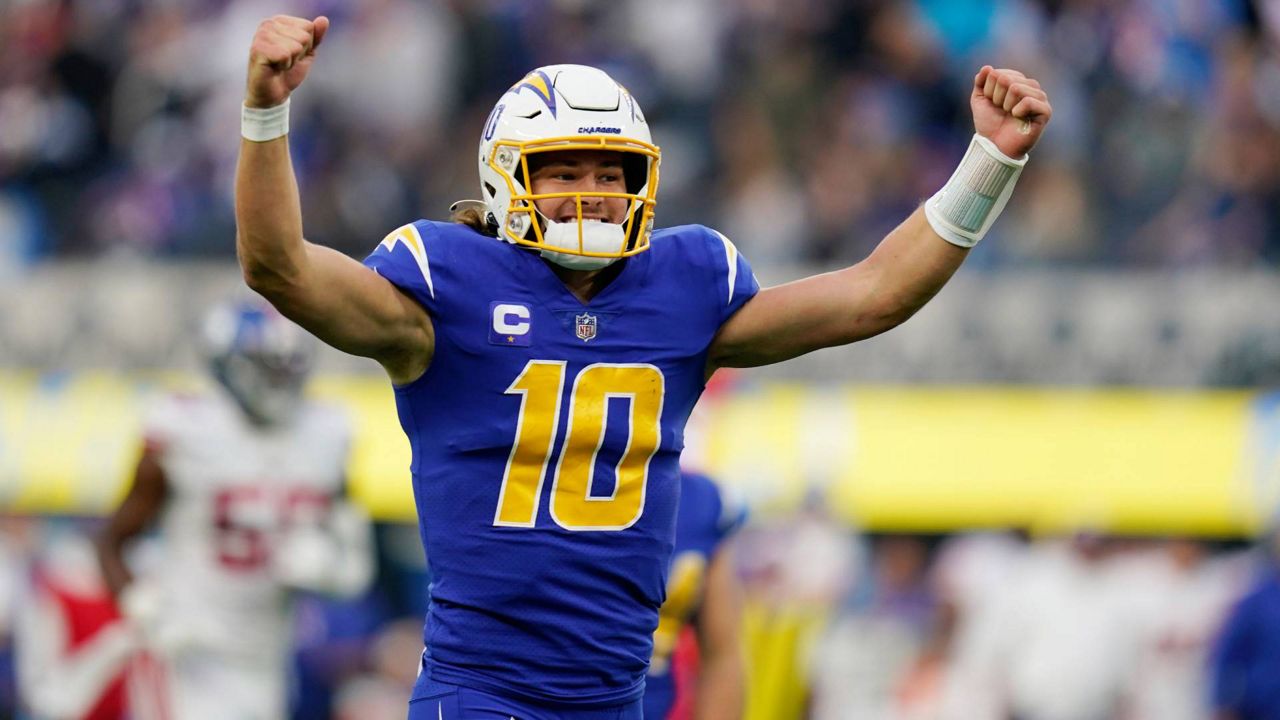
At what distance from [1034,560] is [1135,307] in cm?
127

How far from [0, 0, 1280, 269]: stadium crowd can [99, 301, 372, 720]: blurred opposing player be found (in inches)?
163

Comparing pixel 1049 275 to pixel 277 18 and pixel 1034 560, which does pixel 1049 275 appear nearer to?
pixel 1034 560

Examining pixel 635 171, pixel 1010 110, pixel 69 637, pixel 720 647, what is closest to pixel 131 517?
pixel 69 637

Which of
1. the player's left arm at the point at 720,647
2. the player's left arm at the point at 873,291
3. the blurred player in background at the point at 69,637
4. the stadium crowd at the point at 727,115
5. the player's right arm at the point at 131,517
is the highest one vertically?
the stadium crowd at the point at 727,115

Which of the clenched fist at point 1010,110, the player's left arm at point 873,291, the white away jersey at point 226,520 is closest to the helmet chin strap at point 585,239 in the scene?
the player's left arm at point 873,291

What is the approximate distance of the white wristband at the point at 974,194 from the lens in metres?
4.18

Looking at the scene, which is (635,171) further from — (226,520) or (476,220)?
(226,520)

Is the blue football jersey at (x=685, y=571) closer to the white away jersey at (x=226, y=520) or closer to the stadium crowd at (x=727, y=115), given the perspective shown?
the white away jersey at (x=226, y=520)

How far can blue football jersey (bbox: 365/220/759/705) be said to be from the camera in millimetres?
4016

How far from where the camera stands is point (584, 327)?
407cm

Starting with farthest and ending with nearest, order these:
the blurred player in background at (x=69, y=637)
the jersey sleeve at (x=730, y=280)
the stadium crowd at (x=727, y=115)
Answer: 1. the stadium crowd at (x=727, y=115)
2. the blurred player in background at (x=69, y=637)
3. the jersey sleeve at (x=730, y=280)

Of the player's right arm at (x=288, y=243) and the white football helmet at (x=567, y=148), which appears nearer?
the player's right arm at (x=288, y=243)

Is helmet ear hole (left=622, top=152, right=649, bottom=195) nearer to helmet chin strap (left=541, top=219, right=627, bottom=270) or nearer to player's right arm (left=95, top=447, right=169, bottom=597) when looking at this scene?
helmet chin strap (left=541, top=219, right=627, bottom=270)

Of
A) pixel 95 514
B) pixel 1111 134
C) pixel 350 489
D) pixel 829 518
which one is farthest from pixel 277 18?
pixel 1111 134
